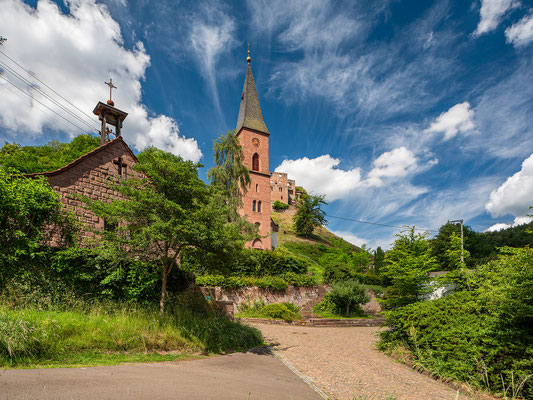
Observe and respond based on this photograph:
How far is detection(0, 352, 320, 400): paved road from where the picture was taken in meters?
3.83

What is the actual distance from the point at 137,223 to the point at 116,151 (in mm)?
6677

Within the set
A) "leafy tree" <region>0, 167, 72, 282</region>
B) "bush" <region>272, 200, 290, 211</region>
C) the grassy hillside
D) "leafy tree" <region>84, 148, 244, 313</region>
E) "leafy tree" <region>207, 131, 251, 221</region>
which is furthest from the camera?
"bush" <region>272, 200, 290, 211</region>

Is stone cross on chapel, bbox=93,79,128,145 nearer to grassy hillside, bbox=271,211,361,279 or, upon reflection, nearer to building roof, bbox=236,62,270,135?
building roof, bbox=236,62,270,135

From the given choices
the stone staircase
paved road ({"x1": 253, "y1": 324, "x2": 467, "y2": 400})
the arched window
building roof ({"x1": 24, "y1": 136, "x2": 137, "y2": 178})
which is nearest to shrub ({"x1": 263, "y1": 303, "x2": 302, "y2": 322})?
the stone staircase

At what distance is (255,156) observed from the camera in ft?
113

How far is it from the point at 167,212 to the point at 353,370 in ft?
22.7

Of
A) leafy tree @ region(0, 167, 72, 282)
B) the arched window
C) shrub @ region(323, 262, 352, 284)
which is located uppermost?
the arched window

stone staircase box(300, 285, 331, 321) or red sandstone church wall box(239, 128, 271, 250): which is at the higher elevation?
red sandstone church wall box(239, 128, 271, 250)

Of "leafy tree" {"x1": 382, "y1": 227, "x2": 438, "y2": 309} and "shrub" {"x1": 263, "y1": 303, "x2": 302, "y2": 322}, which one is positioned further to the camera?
"shrub" {"x1": 263, "y1": 303, "x2": 302, "y2": 322}

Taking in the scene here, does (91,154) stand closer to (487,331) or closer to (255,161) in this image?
(487,331)

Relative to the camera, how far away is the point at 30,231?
27.3ft

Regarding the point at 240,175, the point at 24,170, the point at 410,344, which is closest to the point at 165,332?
the point at 410,344

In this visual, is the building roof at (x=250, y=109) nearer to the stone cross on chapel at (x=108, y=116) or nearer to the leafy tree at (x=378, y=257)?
the stone cross on chapel at (x=108, y=116)

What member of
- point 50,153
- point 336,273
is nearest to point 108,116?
point 50,153
